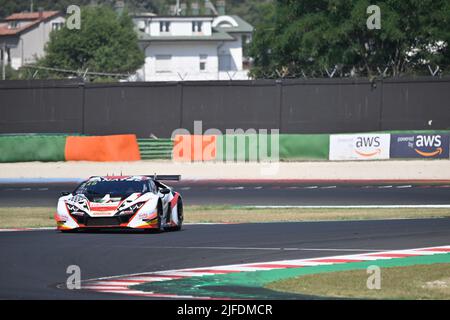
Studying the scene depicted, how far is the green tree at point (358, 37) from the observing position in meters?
52.0

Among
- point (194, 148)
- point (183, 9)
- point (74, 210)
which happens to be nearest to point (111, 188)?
point (74, 210)

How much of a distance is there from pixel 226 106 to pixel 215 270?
99.2ft

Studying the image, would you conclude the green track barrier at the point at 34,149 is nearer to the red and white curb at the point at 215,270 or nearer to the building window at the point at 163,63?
the red and white curb at the point at 215,270

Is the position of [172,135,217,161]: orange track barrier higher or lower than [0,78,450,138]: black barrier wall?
lower

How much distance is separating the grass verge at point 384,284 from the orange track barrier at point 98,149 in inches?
1039

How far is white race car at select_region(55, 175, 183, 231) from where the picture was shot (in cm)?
1892

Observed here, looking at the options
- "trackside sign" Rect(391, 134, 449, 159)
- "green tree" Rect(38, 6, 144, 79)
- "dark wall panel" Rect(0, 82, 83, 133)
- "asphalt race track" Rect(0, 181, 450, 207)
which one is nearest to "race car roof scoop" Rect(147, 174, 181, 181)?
"asphalt race track" Rect(0, 181, 450, 207)

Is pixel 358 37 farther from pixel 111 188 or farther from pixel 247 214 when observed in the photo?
pixel 111 188

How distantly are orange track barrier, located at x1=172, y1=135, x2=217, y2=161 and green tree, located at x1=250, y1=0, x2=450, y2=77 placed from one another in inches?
458

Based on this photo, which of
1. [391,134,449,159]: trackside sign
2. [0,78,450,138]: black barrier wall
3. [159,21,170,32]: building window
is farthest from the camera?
[159,21,170,32]: building window

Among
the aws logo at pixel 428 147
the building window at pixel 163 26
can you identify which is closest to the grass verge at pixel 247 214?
the aws logo at pixel 428 147

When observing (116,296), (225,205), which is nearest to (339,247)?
(116,296)

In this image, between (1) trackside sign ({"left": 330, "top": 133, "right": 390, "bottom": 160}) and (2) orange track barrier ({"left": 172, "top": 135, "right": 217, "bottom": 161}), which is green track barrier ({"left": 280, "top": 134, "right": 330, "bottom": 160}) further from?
(2) orange track barrier ({"left": 172, "top": 135, "right": 217, "bottom": 161})

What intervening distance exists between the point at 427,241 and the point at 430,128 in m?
26.0
